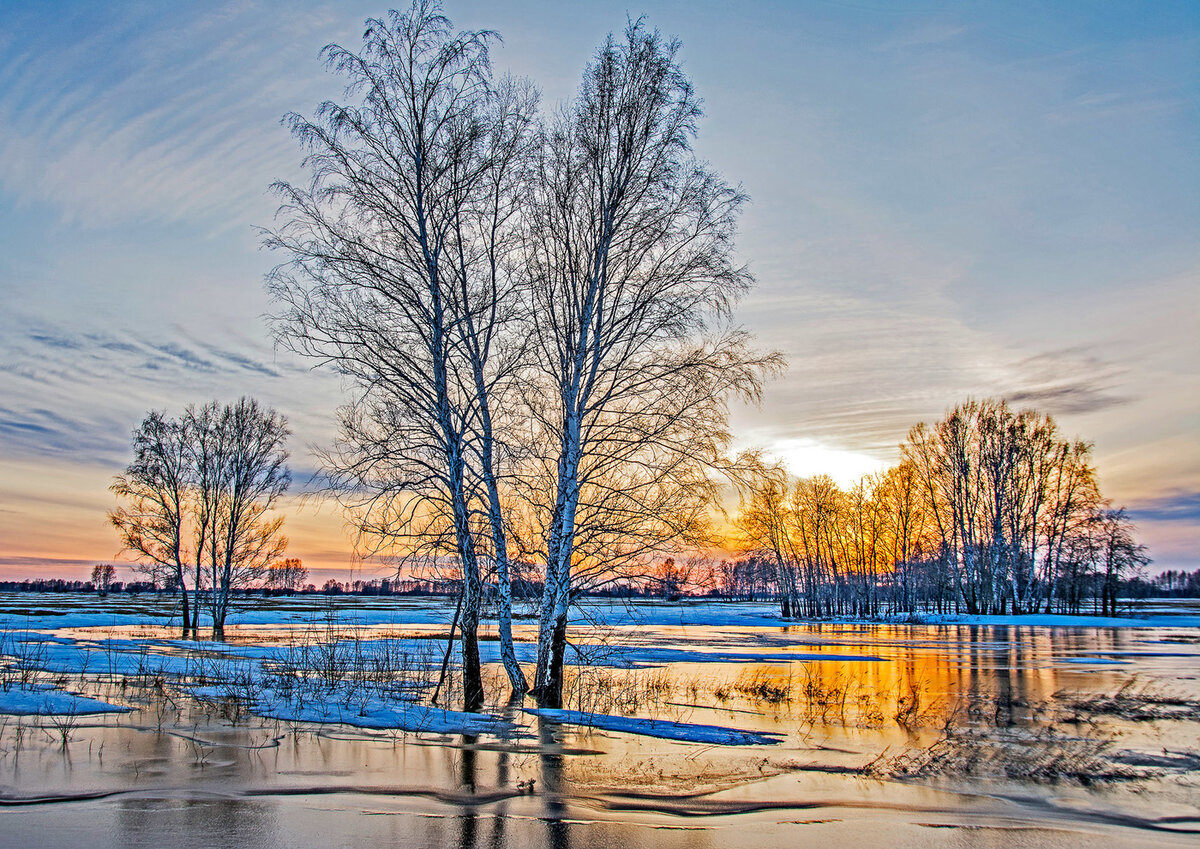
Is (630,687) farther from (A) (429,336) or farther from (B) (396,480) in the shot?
(A) (429,336)

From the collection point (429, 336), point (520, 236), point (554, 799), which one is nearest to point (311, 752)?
point (554, 799)

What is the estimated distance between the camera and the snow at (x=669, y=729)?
29.7ft

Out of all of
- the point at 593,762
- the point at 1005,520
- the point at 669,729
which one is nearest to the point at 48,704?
the point at 593,762

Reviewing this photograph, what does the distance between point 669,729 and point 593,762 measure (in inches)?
90.0

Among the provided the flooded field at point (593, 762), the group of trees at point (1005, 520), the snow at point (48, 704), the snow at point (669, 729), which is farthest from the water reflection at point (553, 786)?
the group of trees at point (1005, 520)

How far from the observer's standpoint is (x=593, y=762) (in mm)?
7617

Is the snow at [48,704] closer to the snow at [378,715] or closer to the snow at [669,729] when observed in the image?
the snow at [378,715]

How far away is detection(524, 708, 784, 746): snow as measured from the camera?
9055 mm

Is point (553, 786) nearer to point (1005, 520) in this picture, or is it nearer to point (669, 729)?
point (669, 729)

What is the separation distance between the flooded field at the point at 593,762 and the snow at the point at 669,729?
0.18ft

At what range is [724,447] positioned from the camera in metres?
12.6

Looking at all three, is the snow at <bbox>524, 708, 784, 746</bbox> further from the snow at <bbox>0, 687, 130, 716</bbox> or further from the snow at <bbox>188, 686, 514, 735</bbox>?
the snow at <bbox>0, 687, 130, 716</bbox>

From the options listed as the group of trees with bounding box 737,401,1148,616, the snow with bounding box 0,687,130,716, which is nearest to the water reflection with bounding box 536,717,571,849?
the snow with bounding box 0,687,130,716

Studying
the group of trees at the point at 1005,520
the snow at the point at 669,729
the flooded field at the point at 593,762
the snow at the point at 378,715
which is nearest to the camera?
the flooded field at the point at 593,762
